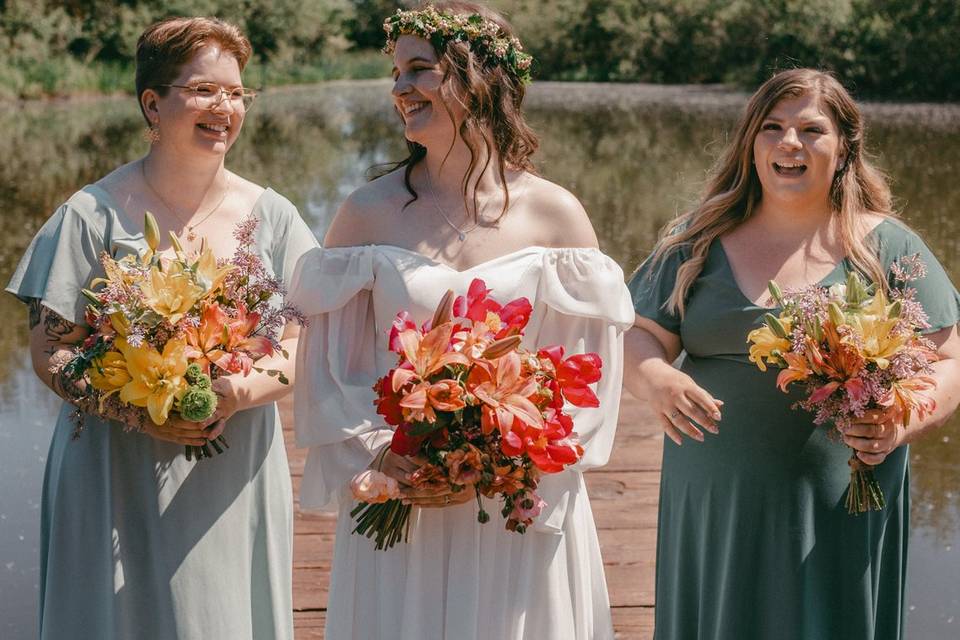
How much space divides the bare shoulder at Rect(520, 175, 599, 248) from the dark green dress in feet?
1.54

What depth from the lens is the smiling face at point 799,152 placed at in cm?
321

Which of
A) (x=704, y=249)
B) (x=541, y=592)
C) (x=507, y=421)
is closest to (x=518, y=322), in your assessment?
(x=507, y=421)

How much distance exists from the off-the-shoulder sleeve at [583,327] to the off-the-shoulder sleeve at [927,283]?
0.75 m

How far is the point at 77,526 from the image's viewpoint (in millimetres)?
3193

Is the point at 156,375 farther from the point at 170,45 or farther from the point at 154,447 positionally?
the point at 170,45

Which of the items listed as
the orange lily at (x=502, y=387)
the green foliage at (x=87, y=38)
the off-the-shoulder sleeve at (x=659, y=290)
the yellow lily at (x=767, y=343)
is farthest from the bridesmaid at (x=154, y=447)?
the green foliage at (x=87, y=38)

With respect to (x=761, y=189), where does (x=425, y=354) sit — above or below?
below

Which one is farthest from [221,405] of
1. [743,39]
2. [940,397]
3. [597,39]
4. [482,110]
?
[597,39]

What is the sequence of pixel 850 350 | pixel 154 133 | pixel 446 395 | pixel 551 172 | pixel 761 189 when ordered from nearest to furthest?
pixel 446 395 → pixel 850 350 → pixel 154 133 → pixel 761 189 → pixel 551 172

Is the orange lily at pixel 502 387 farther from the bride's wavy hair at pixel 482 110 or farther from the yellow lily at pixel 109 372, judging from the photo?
the yellow lily at pixel 109 372

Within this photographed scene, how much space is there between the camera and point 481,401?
2541 mm

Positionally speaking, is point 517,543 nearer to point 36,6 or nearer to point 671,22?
point 36,6

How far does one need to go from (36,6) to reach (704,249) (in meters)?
40.5

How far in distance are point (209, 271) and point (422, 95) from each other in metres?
0.66
